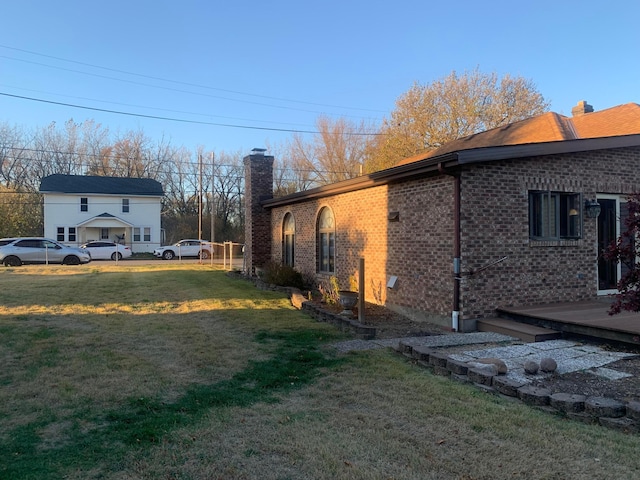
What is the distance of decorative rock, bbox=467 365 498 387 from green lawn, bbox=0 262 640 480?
0.20m

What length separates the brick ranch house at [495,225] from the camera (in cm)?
812

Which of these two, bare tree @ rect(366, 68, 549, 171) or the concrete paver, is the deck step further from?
bare tree @ rect(366, 68, 549, 171)

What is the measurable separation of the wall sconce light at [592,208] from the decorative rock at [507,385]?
5.32 metres

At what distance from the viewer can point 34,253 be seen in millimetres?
25312

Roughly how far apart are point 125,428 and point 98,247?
30.6 metres

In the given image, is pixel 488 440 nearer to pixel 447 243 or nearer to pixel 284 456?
pixel 284 456

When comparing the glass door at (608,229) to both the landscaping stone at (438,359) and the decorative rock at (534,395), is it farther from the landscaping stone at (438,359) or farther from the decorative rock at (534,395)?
the decorative rock at (534,395)

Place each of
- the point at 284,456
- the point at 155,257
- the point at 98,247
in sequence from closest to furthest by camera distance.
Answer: the point at 284,456
the point at 98,247
the point at 155,257

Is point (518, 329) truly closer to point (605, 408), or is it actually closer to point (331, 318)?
point (331, 318)

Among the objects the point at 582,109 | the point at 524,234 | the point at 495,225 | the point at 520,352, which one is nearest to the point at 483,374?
the point at 520,352

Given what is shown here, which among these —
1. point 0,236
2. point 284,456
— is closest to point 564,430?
point 284,456

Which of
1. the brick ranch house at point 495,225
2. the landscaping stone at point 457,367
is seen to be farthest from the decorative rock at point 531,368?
the brick ranch house at point 495,225

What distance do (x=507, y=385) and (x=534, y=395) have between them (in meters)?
0.31

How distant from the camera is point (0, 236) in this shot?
3716 cm
